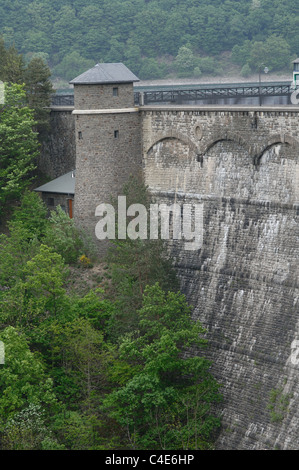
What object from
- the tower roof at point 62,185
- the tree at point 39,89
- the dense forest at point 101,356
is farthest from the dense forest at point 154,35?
the dense forest at point 101,356

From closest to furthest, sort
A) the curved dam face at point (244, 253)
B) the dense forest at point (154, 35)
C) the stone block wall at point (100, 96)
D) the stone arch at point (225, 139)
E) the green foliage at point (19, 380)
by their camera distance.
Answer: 1. the curved dam face at point (244, 253)
2. the green foliage at point (19, 380)
3. the stone arch at point (225, 139)
4. the stone block wall at point (100, 96)
5. the dense forest at point (154, 35)

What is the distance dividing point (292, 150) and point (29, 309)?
17269 millimetres

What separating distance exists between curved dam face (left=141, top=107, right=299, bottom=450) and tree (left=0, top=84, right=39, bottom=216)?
424 inches

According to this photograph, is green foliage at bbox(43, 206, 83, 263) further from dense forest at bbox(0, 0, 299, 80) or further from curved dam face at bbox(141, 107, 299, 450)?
dense forest at bbox(0, 0, 299, 80)

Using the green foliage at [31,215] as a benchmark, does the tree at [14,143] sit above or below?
above

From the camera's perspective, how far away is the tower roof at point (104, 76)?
56.2m

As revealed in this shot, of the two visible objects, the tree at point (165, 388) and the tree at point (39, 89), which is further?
the tree at point (39, 89)

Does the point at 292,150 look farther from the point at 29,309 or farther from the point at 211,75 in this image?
the point at 211,75

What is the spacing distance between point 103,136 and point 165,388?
1795cm

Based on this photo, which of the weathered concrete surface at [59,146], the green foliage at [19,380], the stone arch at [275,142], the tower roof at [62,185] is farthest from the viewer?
the weathered concrete surface at [59,146]

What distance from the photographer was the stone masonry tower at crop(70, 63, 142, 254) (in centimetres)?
5653

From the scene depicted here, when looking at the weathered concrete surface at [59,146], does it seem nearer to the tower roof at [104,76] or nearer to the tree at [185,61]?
the tower roof at [104,76]

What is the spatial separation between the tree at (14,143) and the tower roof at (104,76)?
7.81 metres

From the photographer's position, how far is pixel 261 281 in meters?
48.6
